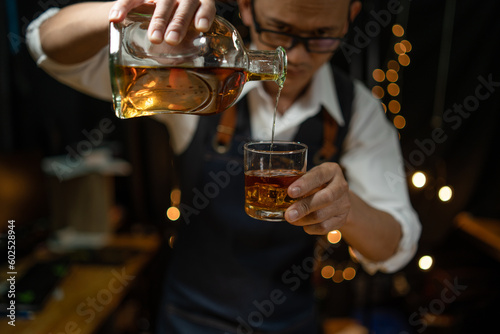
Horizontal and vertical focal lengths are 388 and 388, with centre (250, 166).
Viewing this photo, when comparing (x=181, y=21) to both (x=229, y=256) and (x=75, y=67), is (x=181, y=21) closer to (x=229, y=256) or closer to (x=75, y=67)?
(x=75, y=67)

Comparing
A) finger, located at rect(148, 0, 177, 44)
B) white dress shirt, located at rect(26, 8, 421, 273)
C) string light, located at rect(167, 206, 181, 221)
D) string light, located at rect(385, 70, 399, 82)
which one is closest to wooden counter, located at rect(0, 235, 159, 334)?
string light, located at rect(167, 206, 181, 221)

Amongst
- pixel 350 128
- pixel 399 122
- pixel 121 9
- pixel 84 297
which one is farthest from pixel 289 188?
pixel 399 122

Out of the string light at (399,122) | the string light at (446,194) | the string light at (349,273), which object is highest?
the string light at (399,122)

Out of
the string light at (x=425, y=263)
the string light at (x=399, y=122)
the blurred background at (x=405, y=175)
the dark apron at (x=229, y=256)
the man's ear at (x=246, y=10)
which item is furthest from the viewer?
the string light at (x=399, y=122)

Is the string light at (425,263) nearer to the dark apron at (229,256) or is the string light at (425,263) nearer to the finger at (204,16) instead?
the dark apron at (229,256)

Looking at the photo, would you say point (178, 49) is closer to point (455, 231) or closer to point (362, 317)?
point (362, 317)

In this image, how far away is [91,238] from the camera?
272 centimetres

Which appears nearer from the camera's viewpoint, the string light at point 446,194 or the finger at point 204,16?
the finger at point 204,16

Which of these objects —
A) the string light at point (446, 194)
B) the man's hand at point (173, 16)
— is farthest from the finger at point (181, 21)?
the string light at point (446, 194)

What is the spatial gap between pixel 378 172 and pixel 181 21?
3.05ft

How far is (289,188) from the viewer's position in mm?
807

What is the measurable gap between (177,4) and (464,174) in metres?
2.71

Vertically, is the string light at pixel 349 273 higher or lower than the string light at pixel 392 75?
lower

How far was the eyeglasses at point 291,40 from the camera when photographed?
3.63 feet
